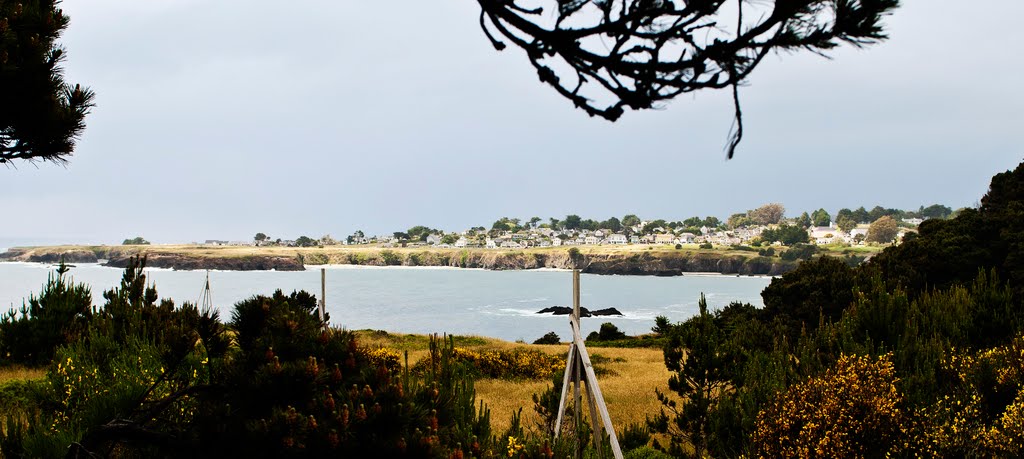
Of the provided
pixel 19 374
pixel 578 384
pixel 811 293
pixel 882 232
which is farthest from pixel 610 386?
pixel 882 232

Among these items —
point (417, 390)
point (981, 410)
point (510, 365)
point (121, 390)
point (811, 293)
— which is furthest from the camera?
point (811, 293)

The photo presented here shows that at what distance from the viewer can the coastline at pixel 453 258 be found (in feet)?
287

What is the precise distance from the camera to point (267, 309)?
4332mm

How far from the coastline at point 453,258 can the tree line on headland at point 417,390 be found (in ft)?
240

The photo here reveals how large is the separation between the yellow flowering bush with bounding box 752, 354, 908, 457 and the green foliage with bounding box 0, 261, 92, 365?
422 inches

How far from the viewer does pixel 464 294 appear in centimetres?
8200

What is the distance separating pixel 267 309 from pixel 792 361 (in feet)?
18.9

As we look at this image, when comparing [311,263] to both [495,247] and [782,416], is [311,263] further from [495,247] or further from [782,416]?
[782,416]

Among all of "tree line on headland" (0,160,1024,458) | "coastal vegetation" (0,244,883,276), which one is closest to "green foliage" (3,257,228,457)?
"tree line on headland" (0,160,1024,458)

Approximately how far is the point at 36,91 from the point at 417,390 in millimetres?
6802

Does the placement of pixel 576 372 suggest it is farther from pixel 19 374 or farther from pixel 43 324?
pixel 43 324

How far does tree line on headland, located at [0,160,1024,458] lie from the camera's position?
12.0 feet

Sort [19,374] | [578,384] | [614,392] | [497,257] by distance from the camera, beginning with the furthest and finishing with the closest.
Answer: [497,257], [614,392], [19,374], [578,384]

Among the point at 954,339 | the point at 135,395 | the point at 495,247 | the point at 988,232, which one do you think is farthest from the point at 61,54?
the point at 495,247
